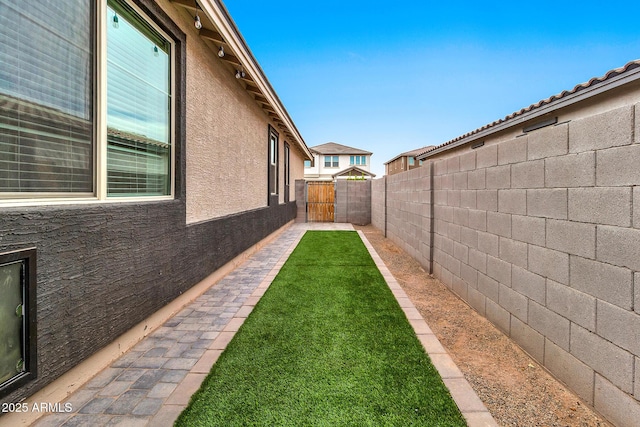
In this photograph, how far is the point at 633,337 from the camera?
169 cm

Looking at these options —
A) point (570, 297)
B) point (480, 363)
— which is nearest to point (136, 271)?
point (480, 363)

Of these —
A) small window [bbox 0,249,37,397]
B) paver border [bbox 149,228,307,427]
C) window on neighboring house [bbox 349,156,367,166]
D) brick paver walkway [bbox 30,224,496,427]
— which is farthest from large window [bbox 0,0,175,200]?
window on neighboring house [bbox 349,156,367,166]

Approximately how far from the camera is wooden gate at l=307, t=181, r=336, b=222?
48.6ft

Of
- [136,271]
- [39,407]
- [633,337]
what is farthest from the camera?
[136,271]

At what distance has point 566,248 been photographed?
223cm

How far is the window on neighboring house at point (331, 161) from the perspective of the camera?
38594 mm

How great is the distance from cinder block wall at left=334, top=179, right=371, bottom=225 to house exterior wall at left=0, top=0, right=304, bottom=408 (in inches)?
339

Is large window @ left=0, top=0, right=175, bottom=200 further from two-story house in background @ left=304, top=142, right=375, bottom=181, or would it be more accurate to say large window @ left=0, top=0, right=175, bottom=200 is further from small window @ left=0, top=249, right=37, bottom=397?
two-story house in background @ left=304, top=142, right=375, bottom=181

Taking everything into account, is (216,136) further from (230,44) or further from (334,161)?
(334,161)

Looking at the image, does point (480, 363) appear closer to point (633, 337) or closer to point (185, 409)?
point (633, 337)

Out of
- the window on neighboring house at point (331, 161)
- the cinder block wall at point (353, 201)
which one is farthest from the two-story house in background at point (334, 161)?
the cinder block wall at point (353, 201)

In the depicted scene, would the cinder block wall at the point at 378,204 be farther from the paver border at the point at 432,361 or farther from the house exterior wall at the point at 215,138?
the paver border at the point at 432,361

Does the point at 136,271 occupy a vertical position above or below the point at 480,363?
above

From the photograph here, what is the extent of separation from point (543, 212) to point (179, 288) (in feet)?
12.7
